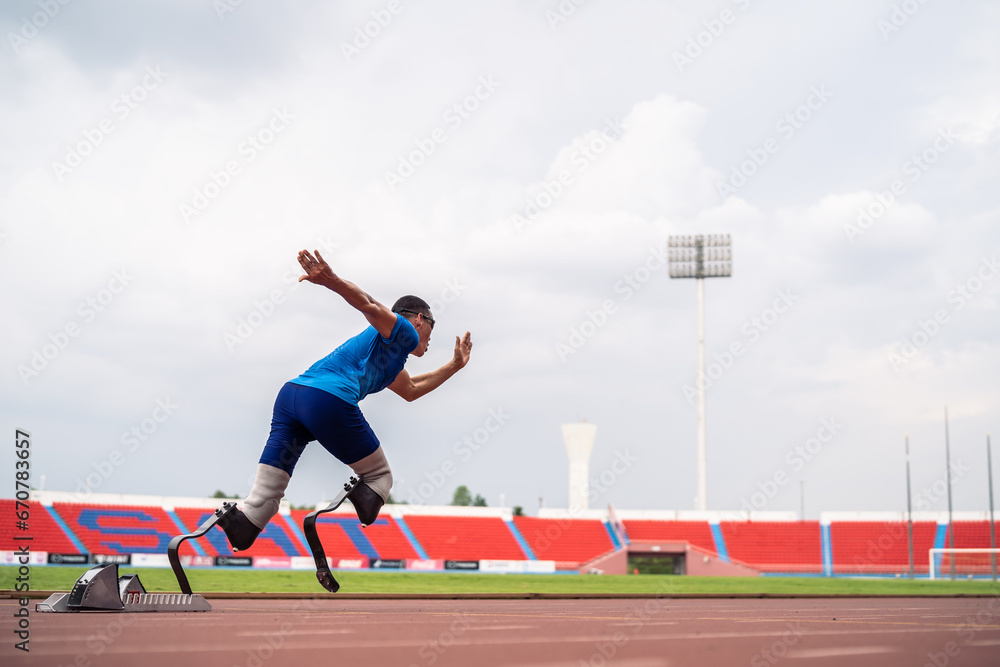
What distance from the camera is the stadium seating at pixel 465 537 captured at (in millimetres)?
49875

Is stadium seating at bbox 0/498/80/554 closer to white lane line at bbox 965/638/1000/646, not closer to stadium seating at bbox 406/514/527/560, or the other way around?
stadium seating at bbox 406/514/527/560

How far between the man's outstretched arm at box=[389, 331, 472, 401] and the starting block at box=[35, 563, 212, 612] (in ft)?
7.02

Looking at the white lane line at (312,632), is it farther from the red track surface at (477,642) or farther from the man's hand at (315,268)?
the man's hand at (315,268)

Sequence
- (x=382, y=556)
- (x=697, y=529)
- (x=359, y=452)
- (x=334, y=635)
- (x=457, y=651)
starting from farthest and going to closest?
(x=697, y=529), (x=382, y=556), (x=359, y=452), (x=334, y=635), (x=457, y=651)

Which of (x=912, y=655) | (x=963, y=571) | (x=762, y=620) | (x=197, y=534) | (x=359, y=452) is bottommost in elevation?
(x=963, y=571)

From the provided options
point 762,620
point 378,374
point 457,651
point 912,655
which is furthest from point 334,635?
point 762,620

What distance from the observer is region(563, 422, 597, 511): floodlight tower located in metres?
68.6

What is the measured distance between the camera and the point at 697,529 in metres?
57.7

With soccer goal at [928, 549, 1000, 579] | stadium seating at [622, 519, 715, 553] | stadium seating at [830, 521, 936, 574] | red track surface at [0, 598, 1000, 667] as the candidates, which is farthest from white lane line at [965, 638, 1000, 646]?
stadium seating at [622, 519, 715, 553]

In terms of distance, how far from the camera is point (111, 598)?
19.7 ft

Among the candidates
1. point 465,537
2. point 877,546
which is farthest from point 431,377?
point 877,546

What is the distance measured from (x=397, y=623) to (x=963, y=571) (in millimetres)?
52562

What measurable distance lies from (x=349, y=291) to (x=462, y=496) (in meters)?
140

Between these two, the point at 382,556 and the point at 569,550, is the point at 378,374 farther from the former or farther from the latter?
the point at 569,550
